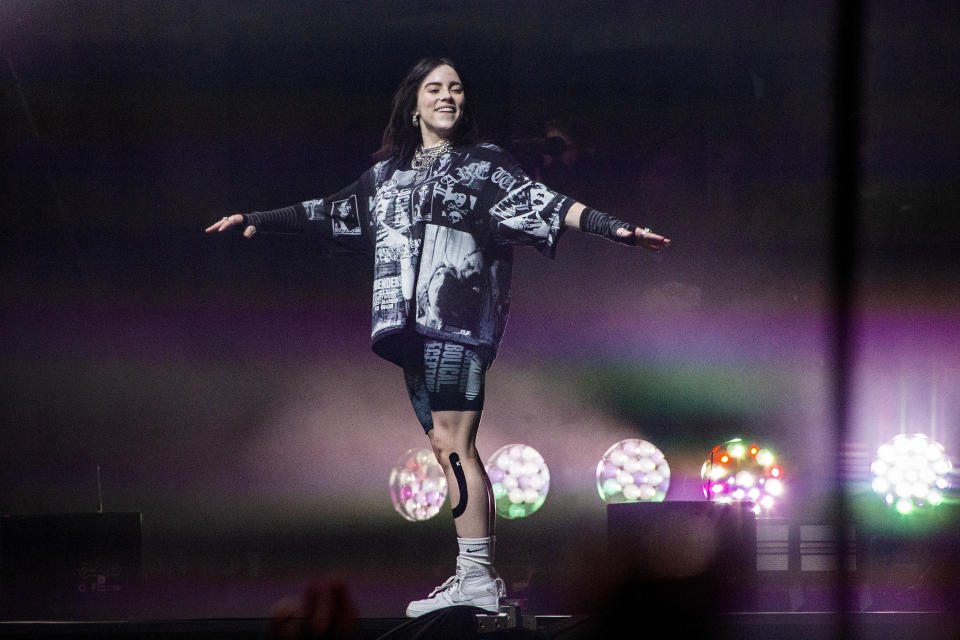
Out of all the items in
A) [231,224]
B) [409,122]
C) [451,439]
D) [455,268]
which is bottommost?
[451,439]

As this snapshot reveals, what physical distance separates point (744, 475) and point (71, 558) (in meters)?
2.72

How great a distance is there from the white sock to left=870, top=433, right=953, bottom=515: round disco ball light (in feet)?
5.37

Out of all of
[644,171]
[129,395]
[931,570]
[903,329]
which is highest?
[644,171]

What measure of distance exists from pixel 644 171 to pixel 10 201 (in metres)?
3.02

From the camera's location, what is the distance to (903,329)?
4.56 m

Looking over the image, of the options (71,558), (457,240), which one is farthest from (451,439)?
(71,558)

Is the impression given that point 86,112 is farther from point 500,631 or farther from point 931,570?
point 931,570

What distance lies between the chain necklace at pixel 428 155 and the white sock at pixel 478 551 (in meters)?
1.54

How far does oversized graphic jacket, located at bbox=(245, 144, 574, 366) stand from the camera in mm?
4035

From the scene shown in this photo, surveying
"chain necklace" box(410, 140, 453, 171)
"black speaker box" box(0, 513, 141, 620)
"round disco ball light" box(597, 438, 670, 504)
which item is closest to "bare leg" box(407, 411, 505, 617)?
"round disco ball light" box(597, 438, 670, 504)

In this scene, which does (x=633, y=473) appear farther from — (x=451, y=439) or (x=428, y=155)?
(x=428, y=155)

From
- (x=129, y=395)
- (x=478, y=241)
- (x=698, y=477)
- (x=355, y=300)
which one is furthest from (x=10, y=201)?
(x=698, y=477)

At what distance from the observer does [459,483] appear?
395cm

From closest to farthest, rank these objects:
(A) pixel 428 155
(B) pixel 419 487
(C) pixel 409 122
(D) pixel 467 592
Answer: (D) pixel 467 592 < (A) pixel 428 155 < (C) pixel 409 122 < (B) pixel 419 487
